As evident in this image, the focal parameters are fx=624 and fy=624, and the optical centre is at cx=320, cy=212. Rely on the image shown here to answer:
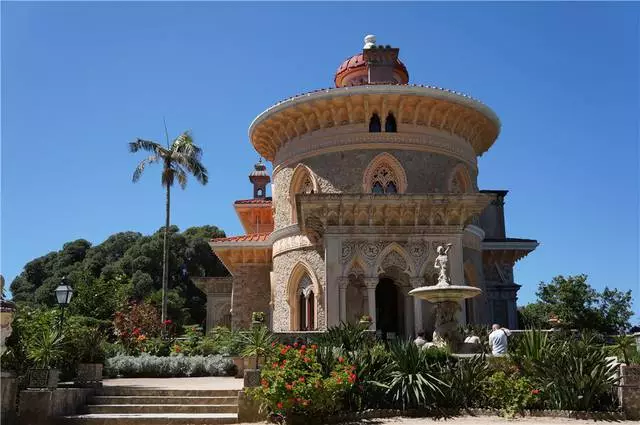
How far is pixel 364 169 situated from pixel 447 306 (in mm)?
8655

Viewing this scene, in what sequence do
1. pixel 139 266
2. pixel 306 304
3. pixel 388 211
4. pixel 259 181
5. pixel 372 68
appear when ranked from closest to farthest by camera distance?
pixel 388 211 → pixel 306 304 → pixel 372 68 → pixel 259 181 → pixel 139 266

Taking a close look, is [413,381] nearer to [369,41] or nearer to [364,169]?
[364,169]

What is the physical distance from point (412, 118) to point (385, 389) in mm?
13389

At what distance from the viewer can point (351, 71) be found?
2719 cm

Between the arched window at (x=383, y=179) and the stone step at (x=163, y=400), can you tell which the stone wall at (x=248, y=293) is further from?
the stone step at (x=163, y=400)

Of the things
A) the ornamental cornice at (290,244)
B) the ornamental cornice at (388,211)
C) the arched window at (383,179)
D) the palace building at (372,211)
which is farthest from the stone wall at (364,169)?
the ornamental cornice at (388,211)

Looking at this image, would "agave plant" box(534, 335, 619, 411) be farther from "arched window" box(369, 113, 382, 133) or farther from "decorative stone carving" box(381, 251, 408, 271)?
"arched window" box(369, 113, 382, 133)

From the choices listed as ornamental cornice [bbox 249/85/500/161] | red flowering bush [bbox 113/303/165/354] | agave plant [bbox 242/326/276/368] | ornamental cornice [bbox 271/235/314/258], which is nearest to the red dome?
ornamental cornice [bbox 249/85/500/161]

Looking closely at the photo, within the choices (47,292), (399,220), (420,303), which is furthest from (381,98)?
(47,292)

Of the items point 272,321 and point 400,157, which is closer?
point 400,157

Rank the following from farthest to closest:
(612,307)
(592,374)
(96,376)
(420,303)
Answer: (612,307) < (420,303) < (96,376) < (592,374)

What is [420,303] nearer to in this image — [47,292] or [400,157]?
[400,157]

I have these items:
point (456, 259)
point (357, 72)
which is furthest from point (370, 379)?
point (357, 72)

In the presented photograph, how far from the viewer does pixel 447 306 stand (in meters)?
14.4
